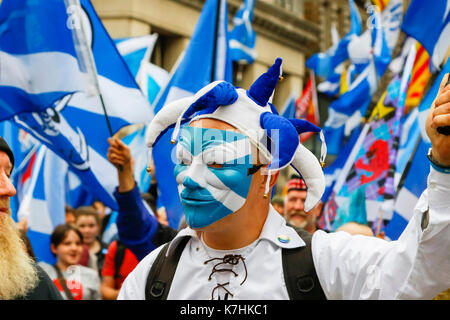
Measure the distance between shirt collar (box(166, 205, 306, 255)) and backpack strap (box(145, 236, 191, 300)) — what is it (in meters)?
0.03

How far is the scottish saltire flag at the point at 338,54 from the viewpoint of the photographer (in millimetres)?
13484

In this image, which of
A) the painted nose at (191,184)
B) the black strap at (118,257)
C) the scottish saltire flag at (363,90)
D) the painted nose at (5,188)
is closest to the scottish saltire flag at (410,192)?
the black strap at (118,257)

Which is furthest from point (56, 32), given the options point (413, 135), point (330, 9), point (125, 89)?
point (330, 9)

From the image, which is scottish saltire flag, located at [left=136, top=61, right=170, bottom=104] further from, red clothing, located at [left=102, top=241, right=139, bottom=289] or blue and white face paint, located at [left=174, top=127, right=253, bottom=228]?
blue and white face paint, located at [left=174, top=127, right=253, bottom=228]

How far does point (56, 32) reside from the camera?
574 cm

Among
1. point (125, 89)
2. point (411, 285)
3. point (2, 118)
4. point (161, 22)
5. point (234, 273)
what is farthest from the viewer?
point (161, 22)

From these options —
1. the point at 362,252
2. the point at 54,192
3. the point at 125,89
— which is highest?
the point at 125,89

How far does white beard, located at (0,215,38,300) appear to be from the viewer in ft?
10.8

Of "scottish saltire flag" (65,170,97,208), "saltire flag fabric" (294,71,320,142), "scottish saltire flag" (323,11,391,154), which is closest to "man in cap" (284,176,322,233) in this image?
"scottish saltire flag" (65,170,97,208)

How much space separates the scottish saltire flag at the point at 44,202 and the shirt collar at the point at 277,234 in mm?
4210

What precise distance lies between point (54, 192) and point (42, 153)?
1.73 ft

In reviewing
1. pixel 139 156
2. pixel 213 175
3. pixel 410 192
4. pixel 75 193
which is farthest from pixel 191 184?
pixel 75 193

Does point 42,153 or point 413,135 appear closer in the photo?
point 413,135
